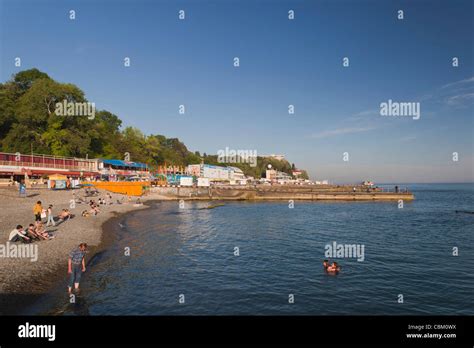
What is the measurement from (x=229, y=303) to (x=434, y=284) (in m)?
12.4

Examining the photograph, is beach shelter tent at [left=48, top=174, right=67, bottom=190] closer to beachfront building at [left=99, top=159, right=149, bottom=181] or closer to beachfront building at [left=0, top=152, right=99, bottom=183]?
beachfront building at [left=0, top=152, right=99, bottom=183]

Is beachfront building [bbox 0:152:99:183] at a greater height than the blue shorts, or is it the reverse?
beachfront building [bbox 0:152:99:183]

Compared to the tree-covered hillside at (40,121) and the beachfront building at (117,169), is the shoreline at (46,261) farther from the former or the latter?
the beachfront building at (117,169)

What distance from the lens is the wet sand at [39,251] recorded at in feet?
43.2

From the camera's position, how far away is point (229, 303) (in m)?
14.3

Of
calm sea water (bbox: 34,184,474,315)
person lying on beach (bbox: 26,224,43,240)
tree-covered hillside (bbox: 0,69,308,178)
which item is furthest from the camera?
tree-covered hillside (bbox: 0,69,308,178)

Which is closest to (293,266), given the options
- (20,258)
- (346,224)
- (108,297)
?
(108,297)

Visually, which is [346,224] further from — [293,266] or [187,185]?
[187,185]

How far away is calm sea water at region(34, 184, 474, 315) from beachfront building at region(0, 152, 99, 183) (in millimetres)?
39606

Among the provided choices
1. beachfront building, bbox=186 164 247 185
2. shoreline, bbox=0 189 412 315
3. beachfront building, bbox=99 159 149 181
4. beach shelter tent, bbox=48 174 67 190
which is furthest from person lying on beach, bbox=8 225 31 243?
beachfront building, bbox=186 164 247 185

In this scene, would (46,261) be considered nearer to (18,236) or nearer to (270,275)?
(18,236)

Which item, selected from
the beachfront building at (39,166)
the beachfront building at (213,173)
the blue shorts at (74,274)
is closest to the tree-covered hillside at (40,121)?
the beachfront building at (39,166)

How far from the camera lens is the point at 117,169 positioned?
3686 inches

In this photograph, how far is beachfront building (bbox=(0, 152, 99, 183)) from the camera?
5714cm
